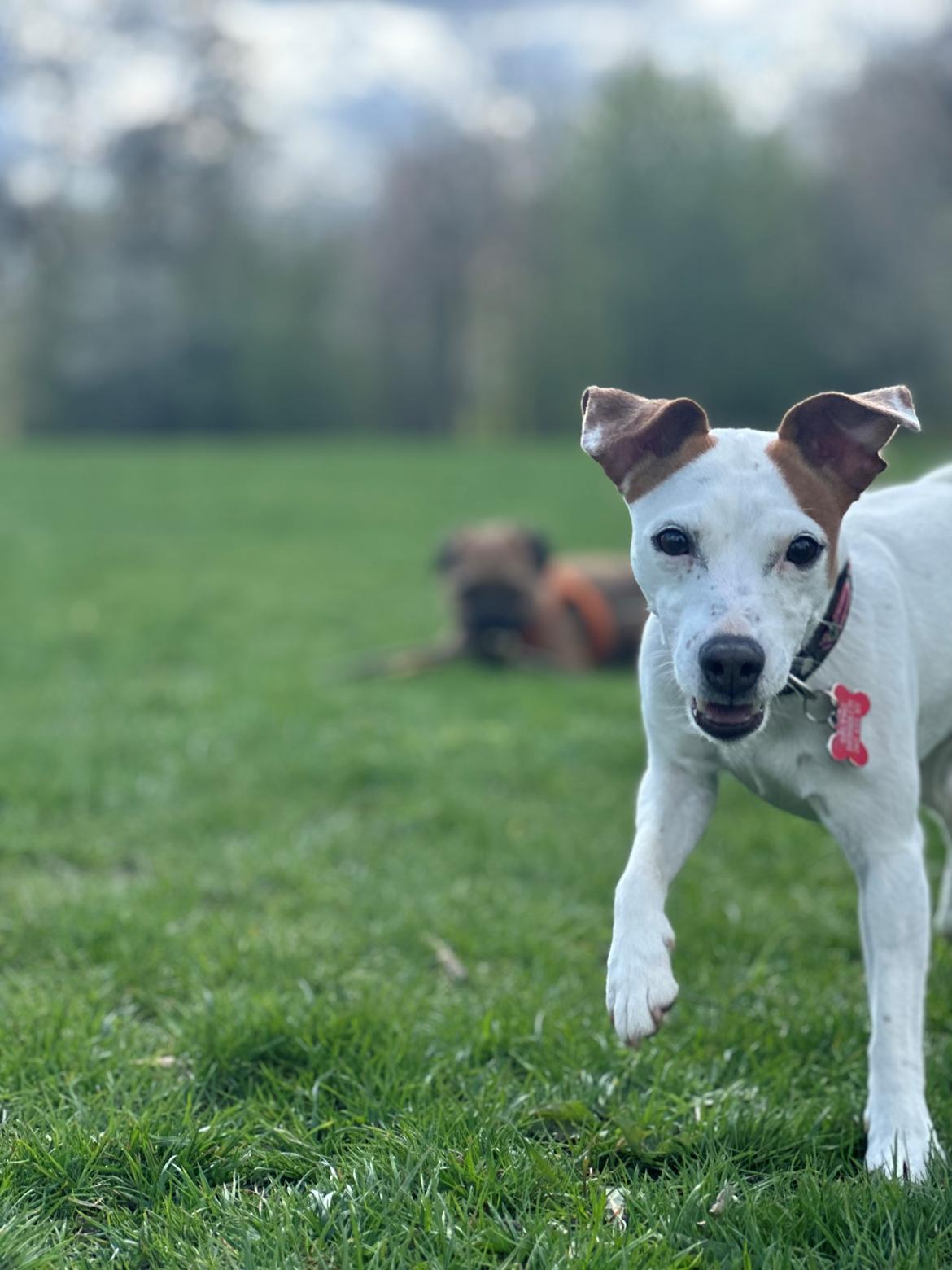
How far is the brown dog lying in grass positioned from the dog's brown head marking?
6335 mm

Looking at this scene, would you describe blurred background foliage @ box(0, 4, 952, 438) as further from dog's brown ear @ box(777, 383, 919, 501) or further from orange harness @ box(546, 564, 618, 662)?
dog's brown ear @ box(777, 383, 919, 501)

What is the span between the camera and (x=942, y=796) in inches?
156

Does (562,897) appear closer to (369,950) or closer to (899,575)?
(369,950)

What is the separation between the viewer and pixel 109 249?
3994 centimetres

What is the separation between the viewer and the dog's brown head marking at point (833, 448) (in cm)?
284

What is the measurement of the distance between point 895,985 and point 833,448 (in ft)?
3.91

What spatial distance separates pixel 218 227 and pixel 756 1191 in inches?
1620

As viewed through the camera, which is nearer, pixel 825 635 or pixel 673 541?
pixel 673 541

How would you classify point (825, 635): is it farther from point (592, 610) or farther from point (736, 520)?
point (592, 610)

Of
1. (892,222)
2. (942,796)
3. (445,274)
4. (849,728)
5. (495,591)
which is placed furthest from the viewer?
(445,274)

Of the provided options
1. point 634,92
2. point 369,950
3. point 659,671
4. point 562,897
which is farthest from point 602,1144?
point 634,92

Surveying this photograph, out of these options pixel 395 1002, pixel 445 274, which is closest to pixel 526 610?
pixel 395 1002

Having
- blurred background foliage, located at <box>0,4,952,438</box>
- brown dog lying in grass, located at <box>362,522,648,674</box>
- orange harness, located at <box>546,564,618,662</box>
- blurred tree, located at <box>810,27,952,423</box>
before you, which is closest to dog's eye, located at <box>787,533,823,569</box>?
brown dog lying in grass, located at <box>362,522,648,674</box>

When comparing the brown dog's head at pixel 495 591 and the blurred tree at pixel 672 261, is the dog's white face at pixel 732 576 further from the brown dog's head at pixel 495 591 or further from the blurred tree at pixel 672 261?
the blurred tree at pixel 672 261
